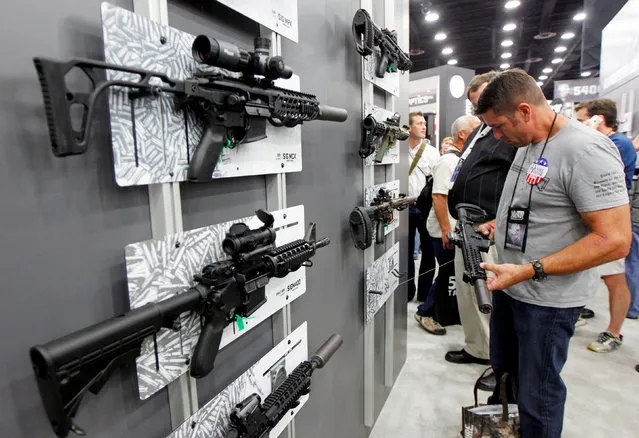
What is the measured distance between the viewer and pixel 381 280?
1.89 metres

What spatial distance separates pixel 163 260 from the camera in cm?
68

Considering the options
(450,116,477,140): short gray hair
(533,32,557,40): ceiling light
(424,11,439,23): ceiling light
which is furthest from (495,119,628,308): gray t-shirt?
(533,32,557,40): ceiling light

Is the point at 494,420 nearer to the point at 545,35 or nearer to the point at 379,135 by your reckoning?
the point at 379,135

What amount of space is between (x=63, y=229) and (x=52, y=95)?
20 centimetres

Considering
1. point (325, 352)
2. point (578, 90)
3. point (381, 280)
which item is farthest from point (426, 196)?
point (578, 90)

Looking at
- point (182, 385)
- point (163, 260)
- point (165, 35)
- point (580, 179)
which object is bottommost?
point (182, 385)

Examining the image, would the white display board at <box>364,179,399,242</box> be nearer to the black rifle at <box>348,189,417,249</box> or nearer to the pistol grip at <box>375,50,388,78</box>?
the black rifle at <box>348,189,417,249</box>

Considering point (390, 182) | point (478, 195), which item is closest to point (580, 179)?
point (478, 195)

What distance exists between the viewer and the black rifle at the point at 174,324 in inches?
18.9

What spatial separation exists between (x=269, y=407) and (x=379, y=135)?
1.16 metres

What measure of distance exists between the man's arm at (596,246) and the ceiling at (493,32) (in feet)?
21.6

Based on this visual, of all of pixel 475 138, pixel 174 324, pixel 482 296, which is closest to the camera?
pixel 174 324

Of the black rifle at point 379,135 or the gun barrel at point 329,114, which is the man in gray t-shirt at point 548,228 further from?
the gun barrel at point 329,114

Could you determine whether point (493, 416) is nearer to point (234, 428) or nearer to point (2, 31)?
point (234, 428)
